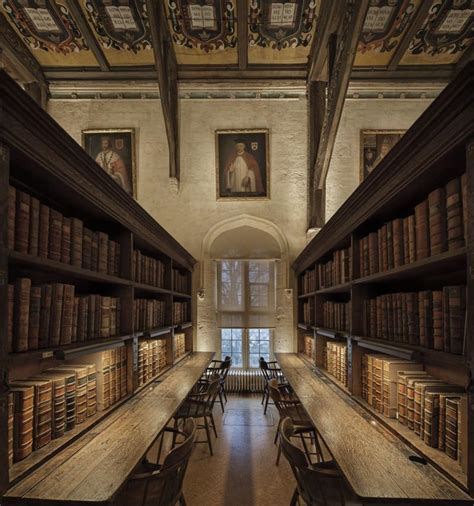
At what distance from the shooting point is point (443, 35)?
6.89 meters

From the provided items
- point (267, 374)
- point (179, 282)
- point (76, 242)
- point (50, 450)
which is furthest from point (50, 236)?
point (267, 374)

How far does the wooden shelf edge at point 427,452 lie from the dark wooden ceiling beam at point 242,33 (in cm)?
629

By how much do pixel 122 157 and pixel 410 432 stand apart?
24.5ft

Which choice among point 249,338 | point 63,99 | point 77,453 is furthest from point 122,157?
point 77,453

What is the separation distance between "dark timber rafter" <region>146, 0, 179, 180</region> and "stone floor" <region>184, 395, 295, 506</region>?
4962 mm

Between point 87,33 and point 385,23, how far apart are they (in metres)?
5.16

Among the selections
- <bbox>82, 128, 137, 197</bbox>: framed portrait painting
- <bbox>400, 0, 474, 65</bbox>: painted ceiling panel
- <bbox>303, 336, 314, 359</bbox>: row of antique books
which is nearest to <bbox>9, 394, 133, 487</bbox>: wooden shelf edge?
<bbox>303, 336, 314, 359</bbox>: row of antique books

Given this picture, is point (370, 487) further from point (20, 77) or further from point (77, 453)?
point (20, 77)

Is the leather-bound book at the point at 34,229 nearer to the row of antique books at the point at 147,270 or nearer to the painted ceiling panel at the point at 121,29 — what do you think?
the row of antique books at the point at 147,270

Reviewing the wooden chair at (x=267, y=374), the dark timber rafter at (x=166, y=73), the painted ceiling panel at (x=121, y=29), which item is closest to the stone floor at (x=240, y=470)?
the wooden chair at (x=267, y=374)

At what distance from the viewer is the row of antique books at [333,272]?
3787 millimetres

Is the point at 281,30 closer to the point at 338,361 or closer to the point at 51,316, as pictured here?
the point at 338,361

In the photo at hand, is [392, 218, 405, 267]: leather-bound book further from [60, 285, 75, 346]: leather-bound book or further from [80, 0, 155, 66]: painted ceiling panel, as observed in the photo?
[80, 0, 155, 66]: painted ceiling panel

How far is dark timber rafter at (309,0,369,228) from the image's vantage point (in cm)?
539
